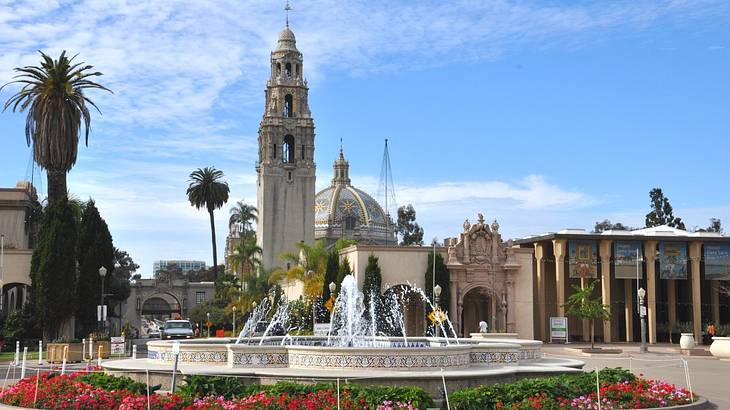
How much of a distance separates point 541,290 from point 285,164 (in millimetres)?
38010

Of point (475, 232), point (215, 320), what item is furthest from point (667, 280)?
point (215, 320)

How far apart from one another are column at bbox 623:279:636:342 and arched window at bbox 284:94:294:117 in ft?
136

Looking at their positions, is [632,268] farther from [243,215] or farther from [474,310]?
[243,215]

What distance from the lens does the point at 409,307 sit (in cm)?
5841

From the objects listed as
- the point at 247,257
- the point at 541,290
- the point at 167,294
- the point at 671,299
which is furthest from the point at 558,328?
the point at 167,294

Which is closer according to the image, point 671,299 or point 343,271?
point 343,271

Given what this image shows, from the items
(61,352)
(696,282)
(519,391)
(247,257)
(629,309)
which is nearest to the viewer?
(519,391)

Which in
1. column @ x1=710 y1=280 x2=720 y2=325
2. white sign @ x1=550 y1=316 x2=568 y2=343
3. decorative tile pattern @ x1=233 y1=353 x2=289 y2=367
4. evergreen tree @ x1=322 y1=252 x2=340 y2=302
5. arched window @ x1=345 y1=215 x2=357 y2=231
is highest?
arched window @ x1=345 y1=215 x2=357 y2=231

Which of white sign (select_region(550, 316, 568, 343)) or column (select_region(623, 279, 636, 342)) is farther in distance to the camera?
column (select_region(623, 279, 636, 342))

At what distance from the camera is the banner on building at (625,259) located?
6041 cm

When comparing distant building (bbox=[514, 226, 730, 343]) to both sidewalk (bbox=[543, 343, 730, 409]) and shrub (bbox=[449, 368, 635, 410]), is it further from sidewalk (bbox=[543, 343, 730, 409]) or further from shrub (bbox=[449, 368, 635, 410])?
shrub (bbox=[449, 368, 635, 410])

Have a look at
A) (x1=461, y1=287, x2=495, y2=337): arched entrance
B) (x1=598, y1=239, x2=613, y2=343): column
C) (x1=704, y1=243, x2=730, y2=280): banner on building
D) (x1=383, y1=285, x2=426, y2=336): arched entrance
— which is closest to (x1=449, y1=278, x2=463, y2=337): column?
(x1=383, y1=285, x2=426, y2=336): arched entrance

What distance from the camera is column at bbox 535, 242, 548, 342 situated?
60.8m

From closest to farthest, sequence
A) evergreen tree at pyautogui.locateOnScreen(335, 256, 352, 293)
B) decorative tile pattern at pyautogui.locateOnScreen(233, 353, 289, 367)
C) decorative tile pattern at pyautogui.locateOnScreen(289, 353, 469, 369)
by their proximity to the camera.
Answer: decorative tile pattern at pyautogui.locateOnScreen(289, 353, 469, 369)
decorative tile pattern at pyautogui.locateOnScreen(233, 353, 289, 367)
evergreen tree at pyautogui.locateOnScreen(335, 256, 352, 293)
